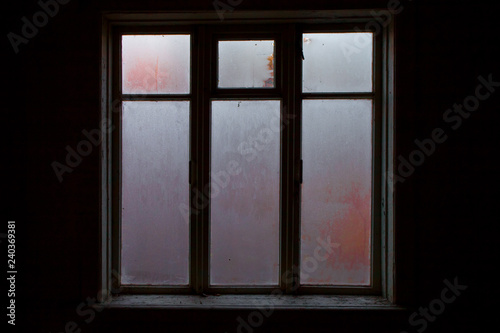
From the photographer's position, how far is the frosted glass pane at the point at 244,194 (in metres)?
2.08

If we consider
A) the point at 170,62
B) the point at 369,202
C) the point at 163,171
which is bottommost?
the point at 369,202

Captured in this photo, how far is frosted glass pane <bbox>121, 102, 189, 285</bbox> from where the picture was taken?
6.89ft

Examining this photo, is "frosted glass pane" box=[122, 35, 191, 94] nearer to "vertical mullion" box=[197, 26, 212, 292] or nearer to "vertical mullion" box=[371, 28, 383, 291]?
"vertical mullion" box=[197, 26, 212, 292]

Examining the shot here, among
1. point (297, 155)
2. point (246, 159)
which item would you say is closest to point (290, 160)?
point (297, 155)

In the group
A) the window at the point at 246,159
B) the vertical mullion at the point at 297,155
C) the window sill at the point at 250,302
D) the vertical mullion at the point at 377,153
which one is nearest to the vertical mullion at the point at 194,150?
the window at the point at 246,159

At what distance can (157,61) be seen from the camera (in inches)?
82.9

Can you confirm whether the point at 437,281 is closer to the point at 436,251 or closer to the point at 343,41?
the point at 436,251

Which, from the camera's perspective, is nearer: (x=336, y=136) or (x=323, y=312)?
(x=323, y=312)

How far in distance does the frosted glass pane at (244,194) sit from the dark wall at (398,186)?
312 millimetres

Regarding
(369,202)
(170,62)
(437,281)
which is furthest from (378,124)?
(170,62)

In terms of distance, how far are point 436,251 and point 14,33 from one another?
9.04 ft

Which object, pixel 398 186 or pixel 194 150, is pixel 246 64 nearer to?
pixel 194 150

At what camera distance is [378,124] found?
2051 mm

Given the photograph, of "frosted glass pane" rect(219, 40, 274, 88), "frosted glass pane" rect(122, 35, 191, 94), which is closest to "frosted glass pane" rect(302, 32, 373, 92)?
"frosted glass pane" rect(219, 40, 274, 88)
